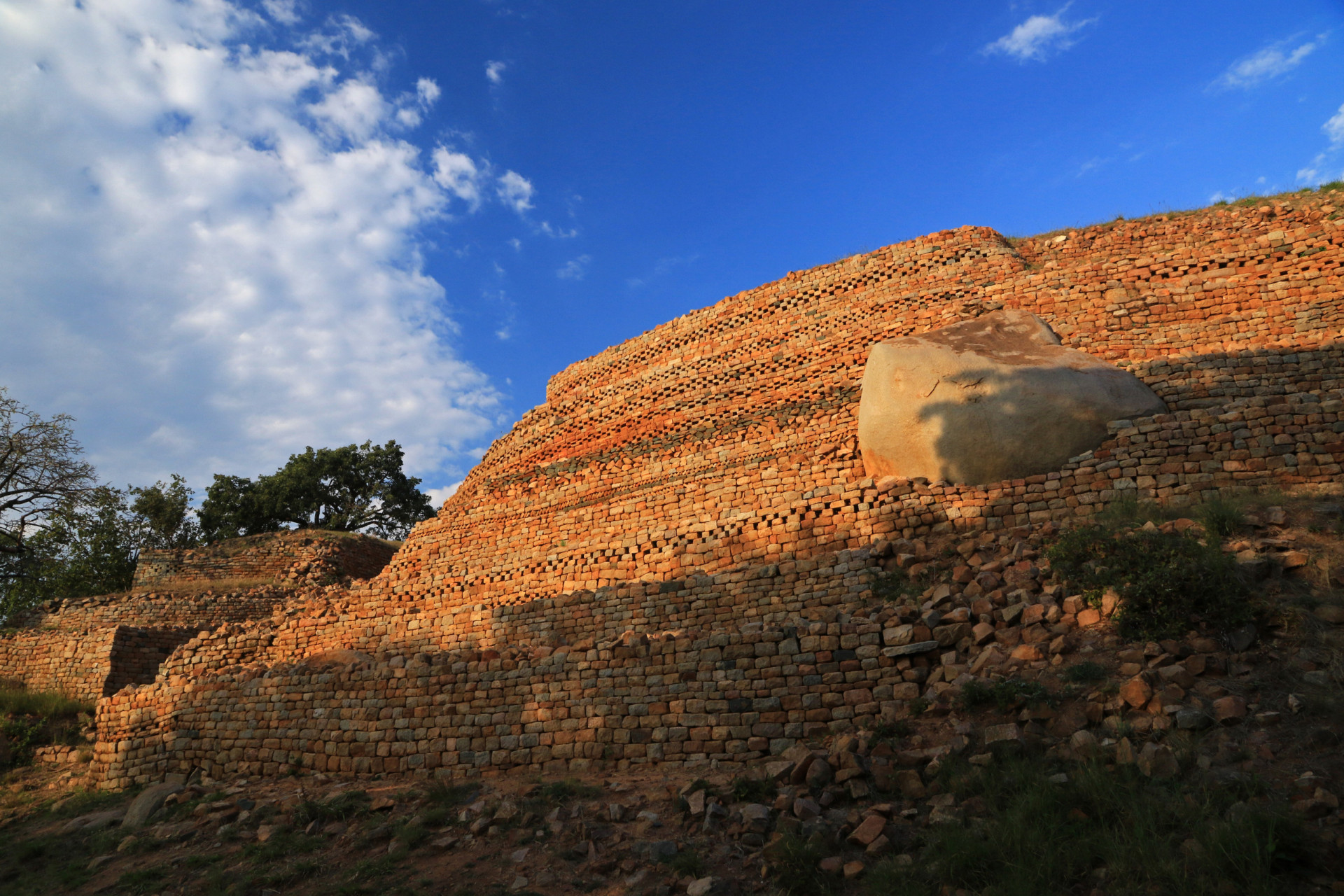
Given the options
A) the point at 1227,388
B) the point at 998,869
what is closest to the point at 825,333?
the point at 1227,388

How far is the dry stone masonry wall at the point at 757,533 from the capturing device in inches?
295

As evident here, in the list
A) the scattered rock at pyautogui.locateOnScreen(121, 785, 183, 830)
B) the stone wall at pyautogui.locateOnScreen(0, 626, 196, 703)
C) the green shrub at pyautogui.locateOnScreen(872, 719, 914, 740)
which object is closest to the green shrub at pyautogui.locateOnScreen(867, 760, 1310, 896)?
the green shrub at pyautogui.locateOnScreen(872, 719, 914, 740)

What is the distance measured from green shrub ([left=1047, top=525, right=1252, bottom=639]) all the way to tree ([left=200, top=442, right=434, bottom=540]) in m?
25.9

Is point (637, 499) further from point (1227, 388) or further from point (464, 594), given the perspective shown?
point (1227, 388)

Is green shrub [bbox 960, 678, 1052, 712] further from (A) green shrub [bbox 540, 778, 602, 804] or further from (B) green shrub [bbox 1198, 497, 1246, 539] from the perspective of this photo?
(A) green shrub [bbox 540, 778, 602, 804]

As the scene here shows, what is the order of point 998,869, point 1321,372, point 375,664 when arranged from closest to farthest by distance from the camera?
point 998,869
point 1321,372
point 375,664

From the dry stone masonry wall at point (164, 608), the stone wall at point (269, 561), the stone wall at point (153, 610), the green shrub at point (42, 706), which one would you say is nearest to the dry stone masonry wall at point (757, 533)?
the dry stone masonry wall at point (164, 608)

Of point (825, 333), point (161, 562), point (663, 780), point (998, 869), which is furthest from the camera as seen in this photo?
point (161, 562)

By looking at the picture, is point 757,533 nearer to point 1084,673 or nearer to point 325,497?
point 1084,673

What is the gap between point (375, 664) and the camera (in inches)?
382

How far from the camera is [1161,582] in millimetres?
6117

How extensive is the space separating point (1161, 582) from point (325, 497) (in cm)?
2856

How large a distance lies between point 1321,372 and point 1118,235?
4.26m

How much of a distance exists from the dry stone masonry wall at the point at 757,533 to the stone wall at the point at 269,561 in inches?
272
